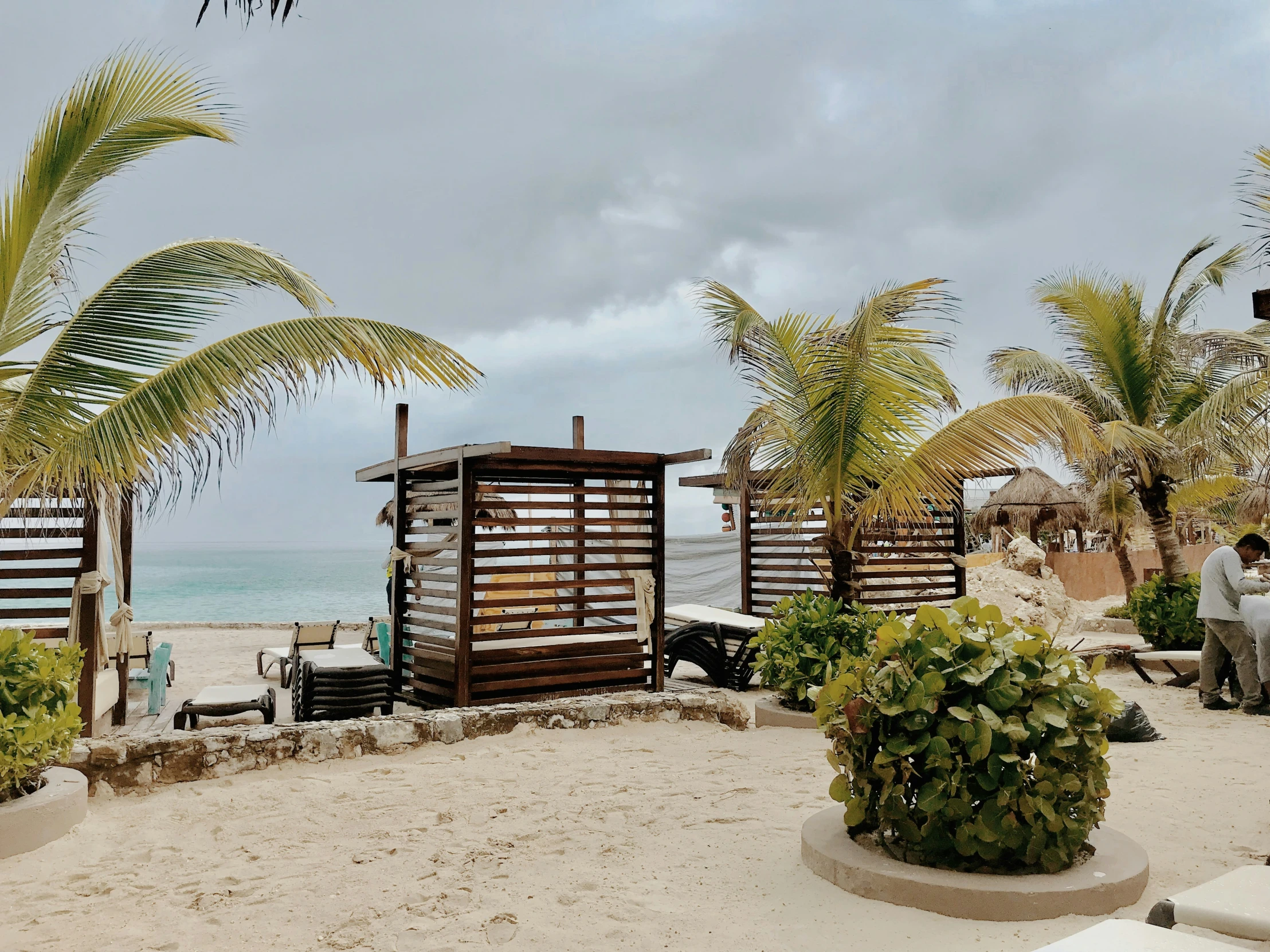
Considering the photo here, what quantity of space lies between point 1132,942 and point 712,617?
23.6 ft

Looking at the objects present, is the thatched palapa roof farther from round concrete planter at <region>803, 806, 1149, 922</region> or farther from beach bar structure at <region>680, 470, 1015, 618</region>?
round concrete planter at <region>803, 806, 1149, 922</region>

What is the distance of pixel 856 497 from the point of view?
29.4 feet

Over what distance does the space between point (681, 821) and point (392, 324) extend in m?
3.43

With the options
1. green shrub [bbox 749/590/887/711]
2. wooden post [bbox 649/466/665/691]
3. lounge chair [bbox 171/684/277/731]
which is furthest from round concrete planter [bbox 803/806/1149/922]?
lounge chair [bbox 171/684/277/731]

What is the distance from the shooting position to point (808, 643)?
254 inches

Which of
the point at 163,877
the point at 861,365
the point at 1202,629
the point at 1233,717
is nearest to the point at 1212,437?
the point at 1202,629

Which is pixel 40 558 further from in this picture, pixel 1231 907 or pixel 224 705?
pixel 1231 907

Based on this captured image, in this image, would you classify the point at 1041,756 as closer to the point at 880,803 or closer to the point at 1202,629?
the point at 880,803

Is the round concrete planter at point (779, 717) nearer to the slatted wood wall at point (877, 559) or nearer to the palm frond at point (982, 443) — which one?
the palm frond at point (982, 443)

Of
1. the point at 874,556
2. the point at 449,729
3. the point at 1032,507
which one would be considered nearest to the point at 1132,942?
the point at 449,729

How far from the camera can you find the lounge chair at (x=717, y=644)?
A: 348 inches

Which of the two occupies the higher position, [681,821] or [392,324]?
[392,324]

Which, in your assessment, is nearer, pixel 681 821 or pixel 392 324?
pixel 681 821

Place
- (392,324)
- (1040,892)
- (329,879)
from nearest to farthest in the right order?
(1040,892) → (329,879) → (392,324)
